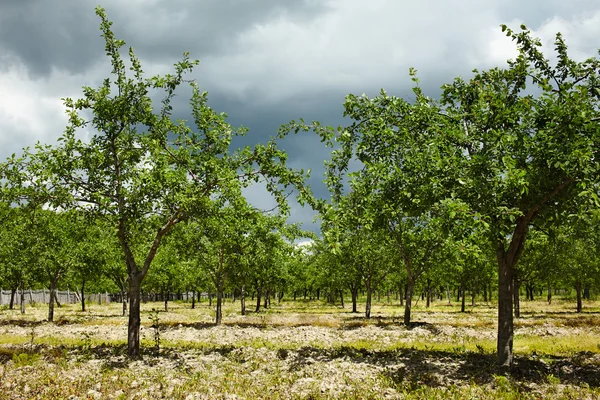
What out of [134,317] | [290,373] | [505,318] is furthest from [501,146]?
[134,317]

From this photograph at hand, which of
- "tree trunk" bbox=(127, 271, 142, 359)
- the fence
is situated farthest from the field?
the fence

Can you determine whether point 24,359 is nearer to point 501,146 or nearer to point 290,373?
point 290,373

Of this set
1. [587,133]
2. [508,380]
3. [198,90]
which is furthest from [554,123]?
[198,90]

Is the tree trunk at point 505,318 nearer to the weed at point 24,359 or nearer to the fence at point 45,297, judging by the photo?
the weed at point 24,359

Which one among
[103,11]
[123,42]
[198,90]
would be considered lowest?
[198,90]

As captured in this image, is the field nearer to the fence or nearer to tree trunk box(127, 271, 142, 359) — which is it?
tree trunk box(127, 271, 142, 359)

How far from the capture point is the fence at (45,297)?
76.9 m

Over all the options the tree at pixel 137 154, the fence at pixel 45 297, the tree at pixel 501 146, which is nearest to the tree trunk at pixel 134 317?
the tree at pixel 137 154

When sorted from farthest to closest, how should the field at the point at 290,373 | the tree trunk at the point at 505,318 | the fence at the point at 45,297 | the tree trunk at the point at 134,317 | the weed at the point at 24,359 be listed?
the fence at the point at 45,297, the tree trunk at the point at 134,317, the weed at the point at 24,359, the tree trunk at the point at 505,318, the field at the point at 290,373

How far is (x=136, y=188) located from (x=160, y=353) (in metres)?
7.20

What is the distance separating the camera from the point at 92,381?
12383 mm

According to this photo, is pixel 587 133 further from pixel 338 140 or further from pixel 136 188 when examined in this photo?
pixel 136 188

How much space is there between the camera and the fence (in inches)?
3027

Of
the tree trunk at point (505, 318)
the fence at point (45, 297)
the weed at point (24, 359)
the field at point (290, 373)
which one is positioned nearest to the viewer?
the field at point (290, 373)
